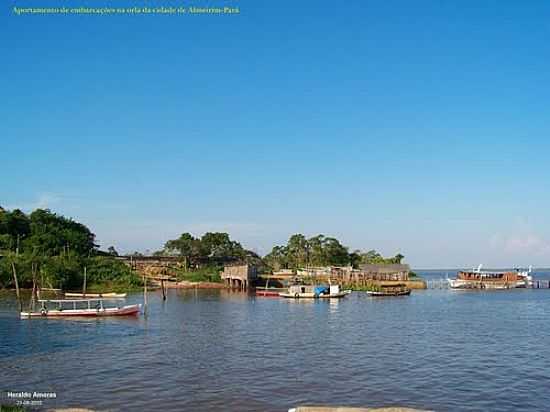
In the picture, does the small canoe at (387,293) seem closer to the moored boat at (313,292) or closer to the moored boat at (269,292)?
the moored boat at (313,292)

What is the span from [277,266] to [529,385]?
10702 cm

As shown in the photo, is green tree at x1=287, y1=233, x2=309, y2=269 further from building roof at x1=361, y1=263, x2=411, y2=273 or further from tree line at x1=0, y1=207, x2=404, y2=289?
building roof at x1=361, y1=263, x2=411, y2=273

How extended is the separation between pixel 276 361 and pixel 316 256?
101 meters

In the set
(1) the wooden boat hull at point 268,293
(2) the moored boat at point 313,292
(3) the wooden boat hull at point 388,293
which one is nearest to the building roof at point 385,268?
(3) the wooden boat hull at point 388,293

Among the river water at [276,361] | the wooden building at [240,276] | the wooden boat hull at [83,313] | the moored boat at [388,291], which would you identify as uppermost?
the wooden building at [240,276]

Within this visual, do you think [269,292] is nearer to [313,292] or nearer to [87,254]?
A: [313,292]

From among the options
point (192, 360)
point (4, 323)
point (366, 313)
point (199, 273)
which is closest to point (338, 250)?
point (199, 273)

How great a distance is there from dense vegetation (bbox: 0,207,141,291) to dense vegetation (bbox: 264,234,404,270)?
151 ft

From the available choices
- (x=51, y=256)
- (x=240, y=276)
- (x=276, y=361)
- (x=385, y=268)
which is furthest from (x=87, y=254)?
(x=276, y=361)

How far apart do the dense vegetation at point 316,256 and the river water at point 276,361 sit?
7361 cm

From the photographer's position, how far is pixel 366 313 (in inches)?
2344

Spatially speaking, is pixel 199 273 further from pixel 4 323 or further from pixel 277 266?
pixel 4 323

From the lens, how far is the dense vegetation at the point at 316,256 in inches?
5123

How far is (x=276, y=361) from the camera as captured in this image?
3066 centimetres
